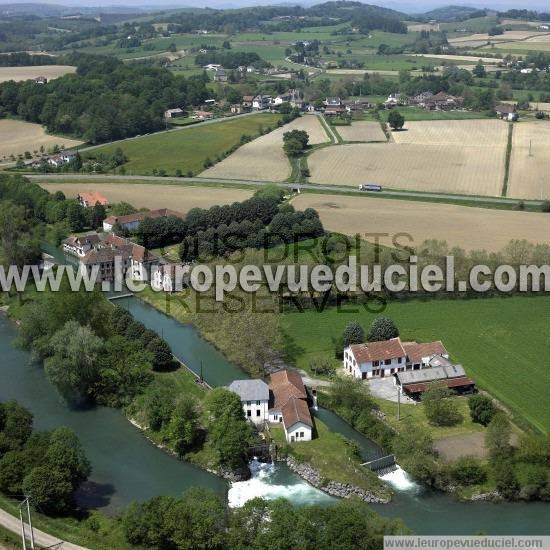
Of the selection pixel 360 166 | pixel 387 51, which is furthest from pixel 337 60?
pixel 360 166

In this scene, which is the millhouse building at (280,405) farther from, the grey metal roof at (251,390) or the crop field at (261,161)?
the crop field at (261,161)

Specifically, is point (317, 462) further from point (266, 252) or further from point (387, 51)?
point (387, 51)

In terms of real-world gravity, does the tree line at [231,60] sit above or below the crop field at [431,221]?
above

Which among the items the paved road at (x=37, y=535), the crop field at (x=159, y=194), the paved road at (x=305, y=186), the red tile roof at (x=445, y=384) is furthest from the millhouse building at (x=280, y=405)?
the paved road at (x=305, y=186)

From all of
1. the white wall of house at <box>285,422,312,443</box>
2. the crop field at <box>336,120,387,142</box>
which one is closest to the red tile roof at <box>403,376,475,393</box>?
the white wall of house at <box>285,422,312,443</box>

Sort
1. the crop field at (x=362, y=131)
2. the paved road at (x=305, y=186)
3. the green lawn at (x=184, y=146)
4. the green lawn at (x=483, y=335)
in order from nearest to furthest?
the green lawn at (x=483, y=335), the paved road at (x=305, y=186), the green lawn at (x=184, y=146), the crop field at (x=362, y=131)

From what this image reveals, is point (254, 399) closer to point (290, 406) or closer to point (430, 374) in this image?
point (290, 406)
